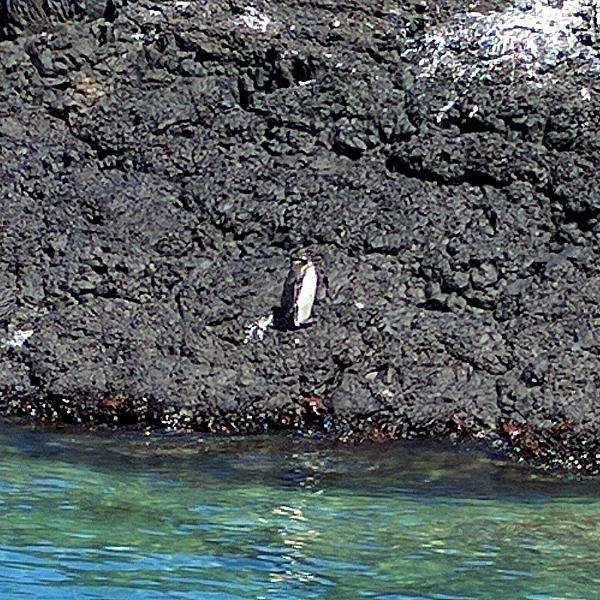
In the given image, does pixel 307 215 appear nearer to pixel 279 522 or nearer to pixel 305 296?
pixel 305 296

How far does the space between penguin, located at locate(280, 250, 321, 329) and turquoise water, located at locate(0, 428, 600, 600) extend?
0.87m

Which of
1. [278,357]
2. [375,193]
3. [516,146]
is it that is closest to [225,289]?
[278,357]

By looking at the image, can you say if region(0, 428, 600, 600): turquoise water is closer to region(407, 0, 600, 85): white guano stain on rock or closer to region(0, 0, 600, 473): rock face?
region(0, 0, 600, 473): rock face

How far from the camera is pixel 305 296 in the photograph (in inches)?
367

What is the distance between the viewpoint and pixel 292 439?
349 inches

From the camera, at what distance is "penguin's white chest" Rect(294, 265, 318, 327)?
928 cm

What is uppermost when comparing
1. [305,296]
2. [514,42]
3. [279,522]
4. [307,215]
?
[514,42]

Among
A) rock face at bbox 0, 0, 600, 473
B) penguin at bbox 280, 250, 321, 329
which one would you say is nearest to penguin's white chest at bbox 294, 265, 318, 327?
penguin at bbox 280, 250, 321, 329

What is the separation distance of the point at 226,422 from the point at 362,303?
121cm

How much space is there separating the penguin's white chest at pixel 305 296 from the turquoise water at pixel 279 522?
0.88 metres

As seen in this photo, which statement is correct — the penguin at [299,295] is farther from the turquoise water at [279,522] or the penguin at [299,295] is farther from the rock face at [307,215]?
the turquoise water at [279,522]

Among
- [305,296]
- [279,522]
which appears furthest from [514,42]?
A: [279,522]

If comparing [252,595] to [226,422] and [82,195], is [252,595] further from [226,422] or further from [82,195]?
[82,195]

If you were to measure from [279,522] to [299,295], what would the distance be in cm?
234
